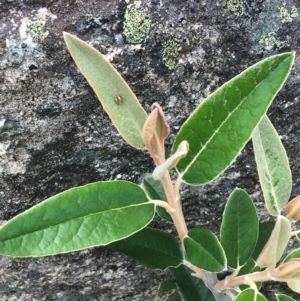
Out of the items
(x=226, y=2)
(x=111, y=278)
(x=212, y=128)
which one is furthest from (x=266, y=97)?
(x=111, y=278)

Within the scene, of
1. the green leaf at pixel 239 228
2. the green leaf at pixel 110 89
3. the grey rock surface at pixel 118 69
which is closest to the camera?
the green leaf at pixel 110 89

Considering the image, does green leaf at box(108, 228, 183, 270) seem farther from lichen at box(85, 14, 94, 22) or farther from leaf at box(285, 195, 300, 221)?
lichen at box(85, 14, 94, 22)

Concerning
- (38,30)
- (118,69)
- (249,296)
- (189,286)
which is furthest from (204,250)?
(38,30)

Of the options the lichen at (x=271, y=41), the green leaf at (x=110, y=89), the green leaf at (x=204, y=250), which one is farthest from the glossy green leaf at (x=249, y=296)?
the lichen at (x=271, y=41)

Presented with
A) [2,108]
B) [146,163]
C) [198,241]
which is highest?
[2,108]

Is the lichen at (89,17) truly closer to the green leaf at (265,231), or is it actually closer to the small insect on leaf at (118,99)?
the small insect on leaf at (118,99)

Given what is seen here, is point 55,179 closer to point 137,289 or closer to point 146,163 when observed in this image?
point 146,163

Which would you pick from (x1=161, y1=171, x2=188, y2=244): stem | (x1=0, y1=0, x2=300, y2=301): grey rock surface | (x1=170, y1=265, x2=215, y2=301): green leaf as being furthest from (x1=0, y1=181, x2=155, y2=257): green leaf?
(x1=170, y1=265, x2=215, y2=301): green leaf

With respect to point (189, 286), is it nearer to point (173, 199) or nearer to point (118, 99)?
point (173, 199)
